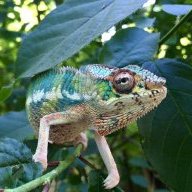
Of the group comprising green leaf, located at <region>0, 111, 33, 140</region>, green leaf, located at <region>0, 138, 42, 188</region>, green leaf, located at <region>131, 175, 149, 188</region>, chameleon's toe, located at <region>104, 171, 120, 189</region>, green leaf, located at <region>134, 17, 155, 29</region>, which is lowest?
green leaf, located at <region>131, 175, 149, 188</region>

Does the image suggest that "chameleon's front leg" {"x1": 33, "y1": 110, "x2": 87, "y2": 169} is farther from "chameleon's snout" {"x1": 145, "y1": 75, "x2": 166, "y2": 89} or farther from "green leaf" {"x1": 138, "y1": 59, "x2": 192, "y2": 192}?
"green leaf" {"x1": 138, "y1": 59, "x2": 192, "y2": 192}

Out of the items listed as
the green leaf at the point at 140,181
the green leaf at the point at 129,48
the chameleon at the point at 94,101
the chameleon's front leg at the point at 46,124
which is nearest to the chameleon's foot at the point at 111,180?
the chameleon at the point at 94,101

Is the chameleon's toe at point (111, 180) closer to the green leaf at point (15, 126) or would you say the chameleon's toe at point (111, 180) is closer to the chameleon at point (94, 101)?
the chameleon at point (94, 101)

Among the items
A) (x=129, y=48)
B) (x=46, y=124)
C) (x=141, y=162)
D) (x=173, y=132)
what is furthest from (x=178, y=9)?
(x=141, y=162)

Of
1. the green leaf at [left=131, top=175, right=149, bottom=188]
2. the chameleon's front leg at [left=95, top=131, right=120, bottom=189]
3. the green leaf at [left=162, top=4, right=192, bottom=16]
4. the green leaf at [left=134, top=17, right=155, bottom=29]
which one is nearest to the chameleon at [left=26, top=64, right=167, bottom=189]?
the chameleon's front leg at [left=95, top=131, right=120, bottom=189]

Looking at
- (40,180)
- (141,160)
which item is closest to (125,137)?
(141,160)

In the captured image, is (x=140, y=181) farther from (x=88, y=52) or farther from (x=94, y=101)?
(x=94, y=101)
